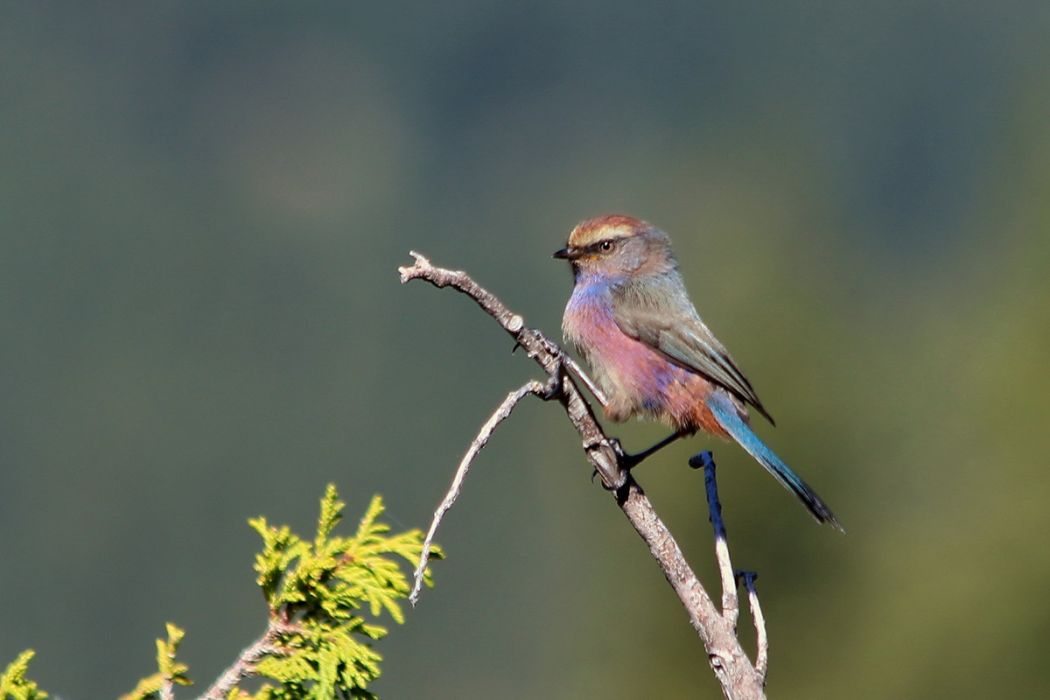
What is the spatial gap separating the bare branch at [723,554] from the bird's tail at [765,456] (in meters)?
0.98

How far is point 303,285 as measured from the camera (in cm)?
15788

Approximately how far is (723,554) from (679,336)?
8.55 feet

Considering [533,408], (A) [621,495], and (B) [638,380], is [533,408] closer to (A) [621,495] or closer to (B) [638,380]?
(B) [638,380]

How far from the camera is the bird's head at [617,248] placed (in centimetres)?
790

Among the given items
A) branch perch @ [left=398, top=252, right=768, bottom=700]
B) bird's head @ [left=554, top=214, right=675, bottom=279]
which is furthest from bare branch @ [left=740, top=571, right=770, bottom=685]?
bird's head @ [left=554, top=214, right=675, bottom=279]

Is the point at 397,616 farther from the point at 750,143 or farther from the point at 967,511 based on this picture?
the point at 750,143

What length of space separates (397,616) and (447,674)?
57.5 meters

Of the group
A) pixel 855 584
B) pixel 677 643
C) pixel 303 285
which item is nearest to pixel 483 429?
pixel 677 643

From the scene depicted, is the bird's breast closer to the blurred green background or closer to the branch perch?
the branch perch

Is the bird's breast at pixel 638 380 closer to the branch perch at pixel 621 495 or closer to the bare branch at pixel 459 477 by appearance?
the branch perch at pixel 621 495

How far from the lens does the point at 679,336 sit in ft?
23.8

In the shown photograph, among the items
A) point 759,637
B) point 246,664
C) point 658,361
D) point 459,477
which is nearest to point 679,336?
point 658,361

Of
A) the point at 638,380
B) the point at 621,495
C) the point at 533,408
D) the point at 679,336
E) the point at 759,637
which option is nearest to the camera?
the point at 759,637

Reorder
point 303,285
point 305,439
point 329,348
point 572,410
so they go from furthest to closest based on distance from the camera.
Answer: point 303,285, point 329,348, point 305,439, point 572,410
